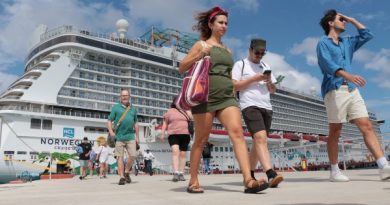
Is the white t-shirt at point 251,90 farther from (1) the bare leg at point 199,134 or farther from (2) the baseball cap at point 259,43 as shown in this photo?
(1) the bare leg at point 199,134

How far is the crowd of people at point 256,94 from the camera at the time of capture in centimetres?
293

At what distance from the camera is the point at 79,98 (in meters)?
27.4

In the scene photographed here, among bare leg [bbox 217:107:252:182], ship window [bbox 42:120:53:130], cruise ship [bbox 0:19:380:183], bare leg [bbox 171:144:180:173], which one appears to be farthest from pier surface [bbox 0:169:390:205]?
ship window [bbox 42:120:53:130]

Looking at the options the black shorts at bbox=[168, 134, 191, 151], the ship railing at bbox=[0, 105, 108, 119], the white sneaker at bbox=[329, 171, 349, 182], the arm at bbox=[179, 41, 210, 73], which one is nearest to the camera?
the arm at bbox=[179, 41, 210, 73]

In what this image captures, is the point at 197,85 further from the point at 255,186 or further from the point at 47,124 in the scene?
the point at 47,124

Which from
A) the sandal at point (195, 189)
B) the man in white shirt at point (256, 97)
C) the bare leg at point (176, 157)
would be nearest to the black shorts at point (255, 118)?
the man in white shirt at point (256, 97)

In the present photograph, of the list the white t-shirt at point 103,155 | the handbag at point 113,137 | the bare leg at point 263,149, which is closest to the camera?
the bare leg at point 263,149

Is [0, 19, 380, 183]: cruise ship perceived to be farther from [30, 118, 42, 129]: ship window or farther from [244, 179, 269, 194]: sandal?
[244, 179, 269, 194]: sandal

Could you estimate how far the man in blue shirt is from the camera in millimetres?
3576

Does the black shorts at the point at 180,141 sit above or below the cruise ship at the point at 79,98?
below

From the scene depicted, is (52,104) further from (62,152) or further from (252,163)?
(252,163)

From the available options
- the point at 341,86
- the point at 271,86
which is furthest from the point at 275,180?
the point at 341,86

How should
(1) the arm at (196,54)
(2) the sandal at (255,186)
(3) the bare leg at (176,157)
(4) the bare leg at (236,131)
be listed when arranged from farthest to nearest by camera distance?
(3) the bare leg at (176,157) → (1) the arm at (196,54) → (4) the bare leg at (236,131) → (2) the sandal at (255,186)

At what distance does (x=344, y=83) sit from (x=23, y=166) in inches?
827
